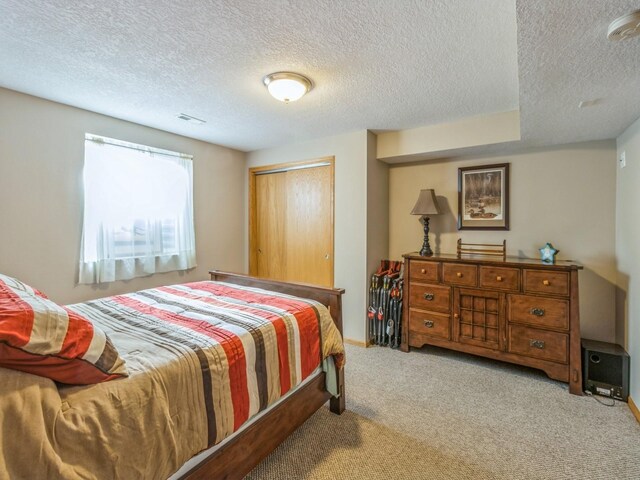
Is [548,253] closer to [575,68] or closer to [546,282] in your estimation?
[546,282]

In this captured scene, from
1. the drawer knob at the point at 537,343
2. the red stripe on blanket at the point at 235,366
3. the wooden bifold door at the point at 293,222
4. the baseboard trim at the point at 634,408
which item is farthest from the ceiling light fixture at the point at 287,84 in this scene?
the baseboard trim at the point at 634,408

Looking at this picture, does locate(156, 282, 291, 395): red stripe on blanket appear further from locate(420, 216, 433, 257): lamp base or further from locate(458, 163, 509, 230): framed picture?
locate(458, 163, 509, 230): framed picture

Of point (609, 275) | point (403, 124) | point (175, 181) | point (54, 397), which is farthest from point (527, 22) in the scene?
point (175, 181)

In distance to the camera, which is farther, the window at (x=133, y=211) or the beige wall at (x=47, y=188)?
the window at (x=133, y=211)

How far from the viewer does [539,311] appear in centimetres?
258

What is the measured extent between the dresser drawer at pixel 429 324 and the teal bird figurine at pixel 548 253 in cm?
101

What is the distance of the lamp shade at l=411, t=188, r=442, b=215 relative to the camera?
3283mm

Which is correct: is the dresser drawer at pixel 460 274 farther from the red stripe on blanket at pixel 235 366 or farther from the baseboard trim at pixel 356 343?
the red stripe on blanket at pixel 235 366

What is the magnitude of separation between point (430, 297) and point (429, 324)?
0.27m

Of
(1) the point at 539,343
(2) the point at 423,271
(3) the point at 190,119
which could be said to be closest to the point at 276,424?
(2) the point at 423,271

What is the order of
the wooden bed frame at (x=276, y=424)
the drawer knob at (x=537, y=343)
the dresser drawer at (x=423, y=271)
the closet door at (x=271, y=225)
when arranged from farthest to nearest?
the closet door at (x=271, y=225), the dresser drawer at (x=423, y=271), the drawer knob at (x=537, y=343), the wooden bed frame at (x=276, y=424)

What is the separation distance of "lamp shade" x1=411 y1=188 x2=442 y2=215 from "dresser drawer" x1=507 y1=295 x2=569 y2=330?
110 cm

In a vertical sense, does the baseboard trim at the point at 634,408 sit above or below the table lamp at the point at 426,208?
below

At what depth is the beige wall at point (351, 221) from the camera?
3395mm
